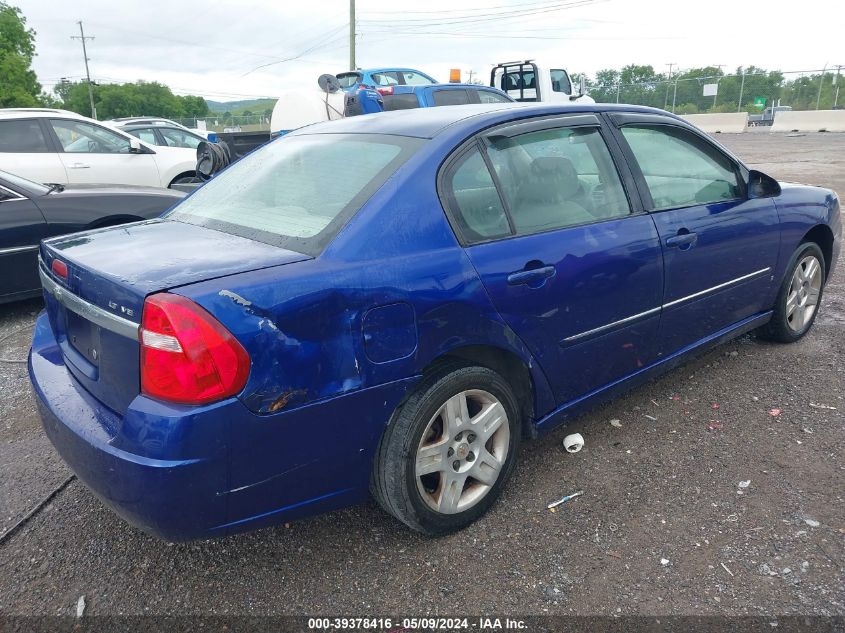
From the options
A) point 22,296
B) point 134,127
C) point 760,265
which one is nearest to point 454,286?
point 760,265

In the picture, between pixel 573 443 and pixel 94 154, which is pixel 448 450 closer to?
pixel 573 443

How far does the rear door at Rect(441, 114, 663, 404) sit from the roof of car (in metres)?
0.06

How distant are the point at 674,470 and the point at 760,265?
1522 millimetres

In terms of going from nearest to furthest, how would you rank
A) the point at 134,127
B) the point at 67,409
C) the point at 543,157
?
the point at 67,409, the point at 543,157, the point at 134,127

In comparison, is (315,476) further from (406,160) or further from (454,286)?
(406,160)

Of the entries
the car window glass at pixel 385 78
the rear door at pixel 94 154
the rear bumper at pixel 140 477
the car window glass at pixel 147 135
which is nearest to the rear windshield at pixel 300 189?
the rear bumper at pixel 140 477

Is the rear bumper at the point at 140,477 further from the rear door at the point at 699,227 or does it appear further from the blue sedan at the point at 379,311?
the rear door at the point at 699,227

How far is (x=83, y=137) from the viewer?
332 inches

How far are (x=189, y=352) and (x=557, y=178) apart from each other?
180 centimetres

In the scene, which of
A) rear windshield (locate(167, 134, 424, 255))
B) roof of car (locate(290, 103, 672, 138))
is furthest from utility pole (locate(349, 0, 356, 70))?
rear windshield (locate(167, 134, 424, 255))

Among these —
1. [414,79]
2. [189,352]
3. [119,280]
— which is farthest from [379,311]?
[414,79]

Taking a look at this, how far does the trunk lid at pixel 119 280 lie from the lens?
2.02m

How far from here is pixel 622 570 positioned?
2359 mm

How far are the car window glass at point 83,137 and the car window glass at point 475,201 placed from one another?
7.51m
